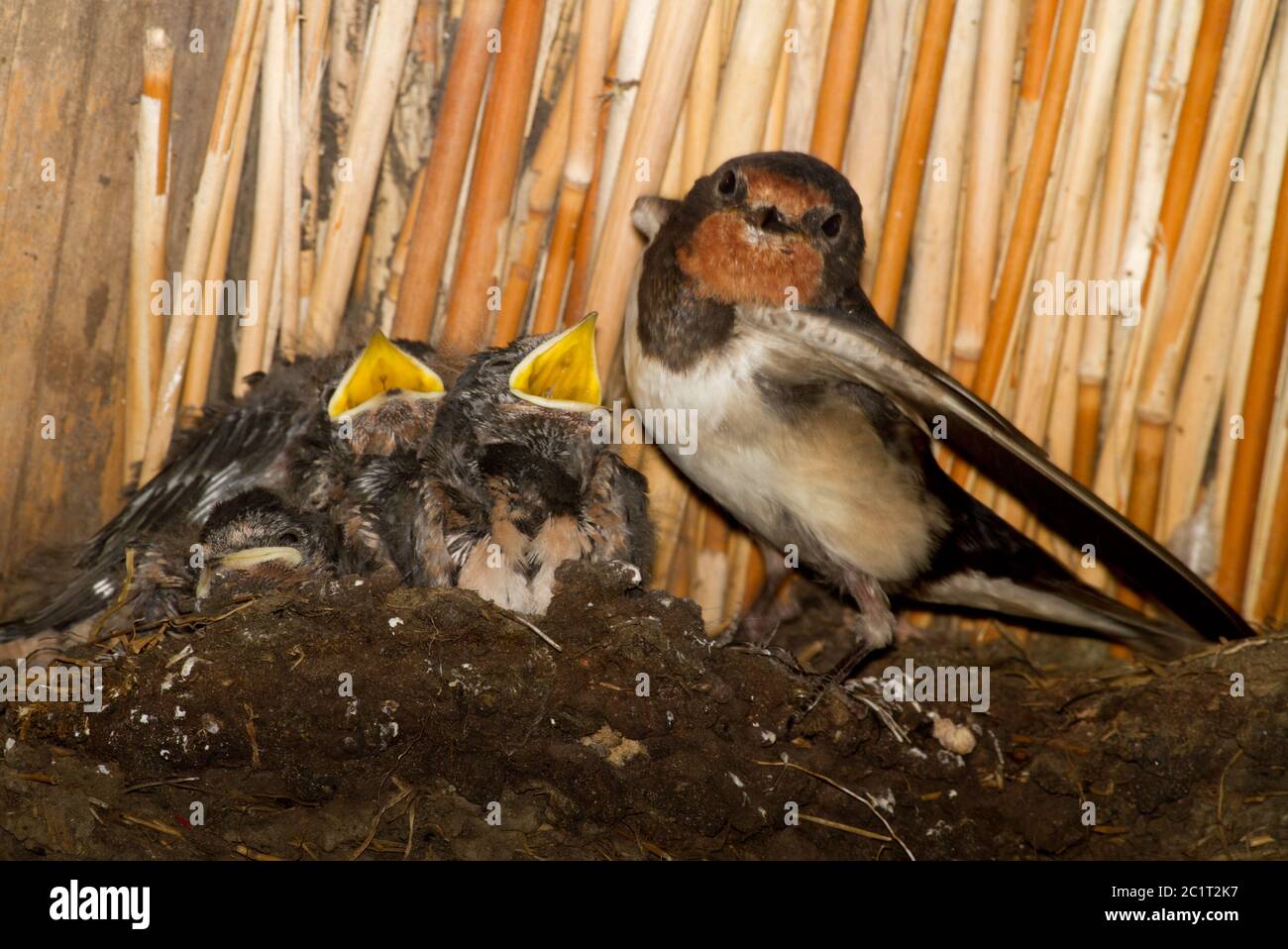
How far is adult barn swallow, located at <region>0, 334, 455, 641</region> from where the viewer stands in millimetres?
2312

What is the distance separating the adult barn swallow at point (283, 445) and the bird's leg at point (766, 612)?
0.83 m

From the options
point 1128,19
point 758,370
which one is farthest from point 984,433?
point 1128,19

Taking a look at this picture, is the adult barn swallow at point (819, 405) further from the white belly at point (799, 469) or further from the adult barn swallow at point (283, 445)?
the adult barn swallow at point (283, 445)

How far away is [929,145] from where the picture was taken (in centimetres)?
260

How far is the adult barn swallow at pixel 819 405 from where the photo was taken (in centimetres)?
226

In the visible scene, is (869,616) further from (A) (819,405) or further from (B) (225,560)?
(B) (225,560)

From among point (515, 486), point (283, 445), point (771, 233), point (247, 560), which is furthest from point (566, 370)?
point (247, 560)

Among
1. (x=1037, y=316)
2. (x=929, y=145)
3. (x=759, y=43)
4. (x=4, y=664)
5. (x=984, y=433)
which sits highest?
(x=759, y=43)

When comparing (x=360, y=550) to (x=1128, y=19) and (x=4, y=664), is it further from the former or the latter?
(x=1128, y=19)

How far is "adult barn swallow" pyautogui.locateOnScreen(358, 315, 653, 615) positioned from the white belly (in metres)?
0.16
